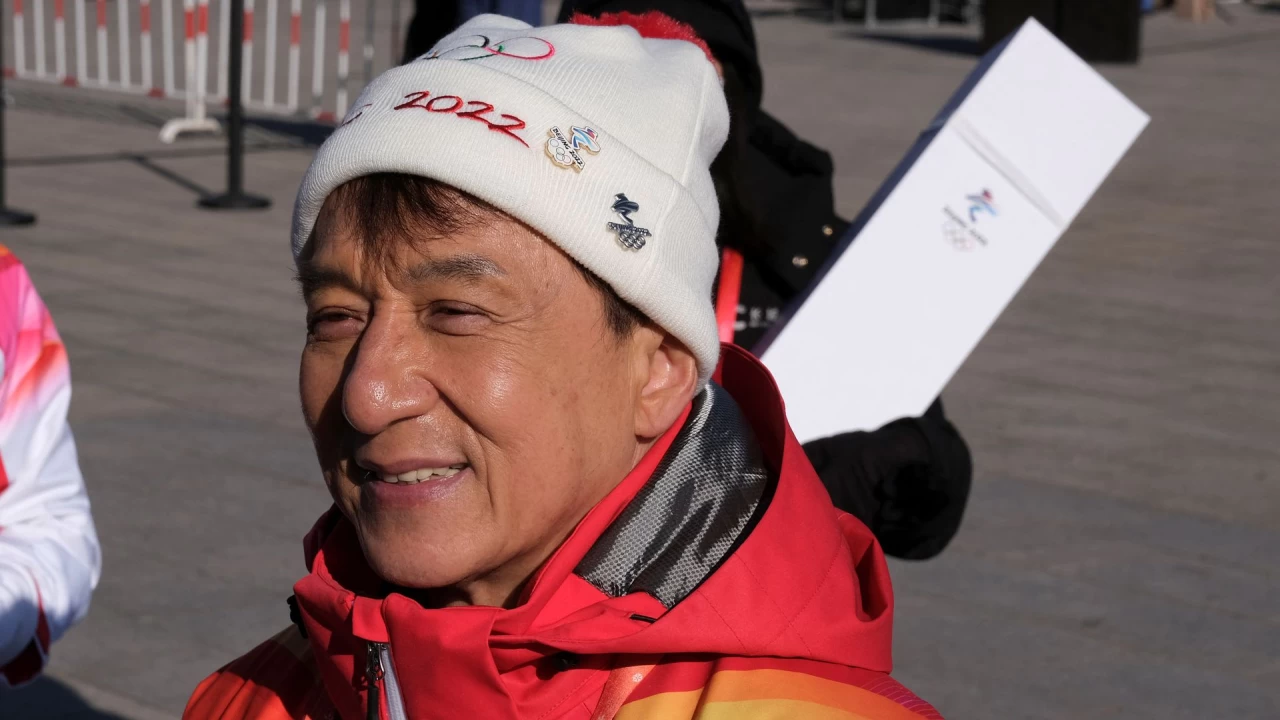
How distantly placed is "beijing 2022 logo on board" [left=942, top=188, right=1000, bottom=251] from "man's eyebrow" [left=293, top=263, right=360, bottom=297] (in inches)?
58.2

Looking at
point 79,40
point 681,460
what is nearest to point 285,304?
point 681,460

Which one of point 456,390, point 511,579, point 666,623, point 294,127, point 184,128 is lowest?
point 294,127

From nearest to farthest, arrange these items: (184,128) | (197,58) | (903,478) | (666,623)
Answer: (666,623) → (903,478) → (184,128) → (197,58)

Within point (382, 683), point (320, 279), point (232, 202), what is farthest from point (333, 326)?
point (232, 202)

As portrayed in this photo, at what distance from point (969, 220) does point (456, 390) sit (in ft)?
5.00

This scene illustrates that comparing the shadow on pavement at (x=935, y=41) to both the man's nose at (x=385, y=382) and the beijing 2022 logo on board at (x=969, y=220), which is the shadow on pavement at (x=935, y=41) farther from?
the man's nose at (x=385, y=382)

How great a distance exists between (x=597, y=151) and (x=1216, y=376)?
20.8ft

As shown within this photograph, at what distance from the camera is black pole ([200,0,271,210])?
10500 mm

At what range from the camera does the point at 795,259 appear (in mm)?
3049

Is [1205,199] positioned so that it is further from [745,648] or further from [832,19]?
[832,19]

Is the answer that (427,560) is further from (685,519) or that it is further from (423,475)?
(685,519)

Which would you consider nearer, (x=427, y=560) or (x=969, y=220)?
(x=427, y=560)

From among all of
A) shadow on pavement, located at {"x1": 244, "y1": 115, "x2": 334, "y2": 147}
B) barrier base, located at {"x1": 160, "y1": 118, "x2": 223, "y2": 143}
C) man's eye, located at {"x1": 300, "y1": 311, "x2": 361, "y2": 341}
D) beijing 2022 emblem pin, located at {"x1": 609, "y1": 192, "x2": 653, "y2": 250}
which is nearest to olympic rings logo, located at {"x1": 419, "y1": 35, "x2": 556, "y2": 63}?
beijing 2022 emblem pin, located at {"x1": 609, "y1": 192, "x2": 653, "y2": 250}

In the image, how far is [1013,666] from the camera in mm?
4531
